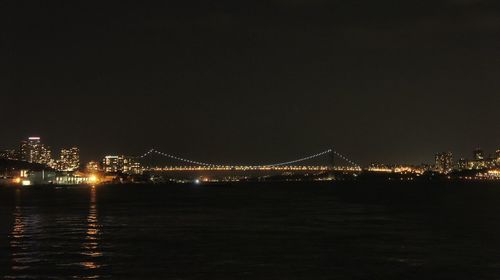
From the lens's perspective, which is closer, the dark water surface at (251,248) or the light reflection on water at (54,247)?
the dark water surface at (251,248)

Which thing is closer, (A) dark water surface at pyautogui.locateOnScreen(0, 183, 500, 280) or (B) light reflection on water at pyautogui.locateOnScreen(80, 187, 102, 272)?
(A) dark water surface at pyautogui.locateOnScreen(0, 183, 500, 280)

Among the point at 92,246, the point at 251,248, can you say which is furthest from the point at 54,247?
the point at 251,248

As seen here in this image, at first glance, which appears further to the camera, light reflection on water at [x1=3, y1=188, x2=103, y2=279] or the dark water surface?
light reflection on water at [x1=3, y1=188, x2=103, y2=279]

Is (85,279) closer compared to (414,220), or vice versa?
(85,279)

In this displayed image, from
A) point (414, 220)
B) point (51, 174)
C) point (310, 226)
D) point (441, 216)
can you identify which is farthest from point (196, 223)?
point (51, 174)

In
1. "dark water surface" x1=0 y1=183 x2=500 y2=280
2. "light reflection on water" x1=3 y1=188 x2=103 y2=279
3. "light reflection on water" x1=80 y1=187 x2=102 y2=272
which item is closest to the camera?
"dark water surface" x1=0 y1=183 x2=500 y2=280

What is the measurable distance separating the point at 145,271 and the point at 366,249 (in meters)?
9.61

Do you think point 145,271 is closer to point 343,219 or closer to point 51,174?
point 343,219

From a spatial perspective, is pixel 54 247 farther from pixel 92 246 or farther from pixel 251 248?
pixel 251 248

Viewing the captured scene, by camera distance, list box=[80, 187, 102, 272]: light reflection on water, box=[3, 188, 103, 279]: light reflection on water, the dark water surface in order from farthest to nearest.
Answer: box=[80, 187, 102, 272]: light reflection on water, box=[3, 188, 103, 279]: light reflection on water, the dark water surface

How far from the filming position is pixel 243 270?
78.2ft

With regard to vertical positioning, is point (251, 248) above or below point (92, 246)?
below

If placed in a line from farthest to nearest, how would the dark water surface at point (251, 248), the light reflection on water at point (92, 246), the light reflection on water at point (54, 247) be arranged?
1. the light reflection on water at point (92, 246)
2. the light reflection on water at point (54, 247)
3. the dark water surface at point (251, 248)

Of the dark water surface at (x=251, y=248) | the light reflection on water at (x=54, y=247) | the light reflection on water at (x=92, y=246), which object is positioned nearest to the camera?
the dark water surface at (x=251, y=248)
